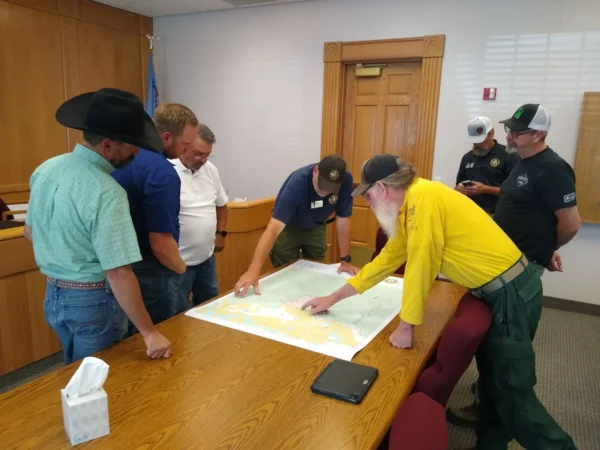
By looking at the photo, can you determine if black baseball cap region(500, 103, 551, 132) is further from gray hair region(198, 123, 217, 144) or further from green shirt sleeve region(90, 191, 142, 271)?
green shirt sleeve region(90, 191, 142, 271)

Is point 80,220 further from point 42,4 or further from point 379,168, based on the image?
point 42,4

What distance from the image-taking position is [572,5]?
350cm

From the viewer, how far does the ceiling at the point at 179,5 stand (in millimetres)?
4684

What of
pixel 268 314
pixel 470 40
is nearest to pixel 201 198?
pixel 268 314

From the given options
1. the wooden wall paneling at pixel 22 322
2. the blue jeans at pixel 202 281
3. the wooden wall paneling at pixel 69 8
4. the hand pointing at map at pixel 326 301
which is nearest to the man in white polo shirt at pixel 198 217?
the blue jeans at pixel 202 281

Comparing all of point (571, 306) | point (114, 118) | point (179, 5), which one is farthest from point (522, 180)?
point (179, 5)

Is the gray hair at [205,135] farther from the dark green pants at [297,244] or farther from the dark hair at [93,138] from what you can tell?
the dark hair at [93,138]

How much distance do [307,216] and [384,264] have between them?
0.83 meters

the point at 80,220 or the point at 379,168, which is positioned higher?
the point at 379,168

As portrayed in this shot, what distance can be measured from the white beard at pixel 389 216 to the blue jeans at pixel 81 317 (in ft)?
→ 3.07

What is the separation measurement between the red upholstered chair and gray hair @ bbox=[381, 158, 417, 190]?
0.80 meters

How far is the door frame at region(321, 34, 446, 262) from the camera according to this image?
4023 millimetres

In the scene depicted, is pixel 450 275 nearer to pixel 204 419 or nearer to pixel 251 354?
pixel 251 354

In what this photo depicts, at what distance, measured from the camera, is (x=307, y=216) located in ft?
8.09
